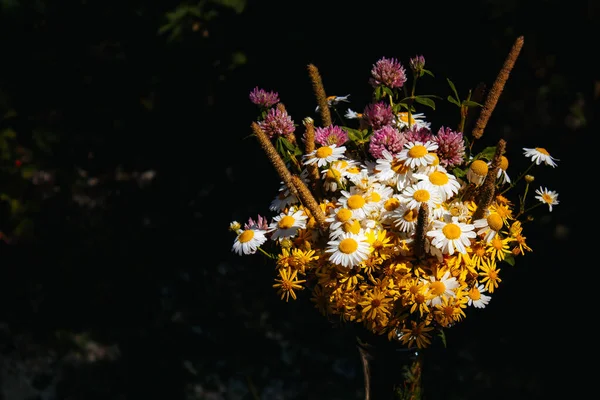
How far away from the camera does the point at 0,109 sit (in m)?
2.83

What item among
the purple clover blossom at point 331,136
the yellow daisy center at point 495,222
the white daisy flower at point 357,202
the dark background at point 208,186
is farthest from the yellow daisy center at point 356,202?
the dark background at point 208,186

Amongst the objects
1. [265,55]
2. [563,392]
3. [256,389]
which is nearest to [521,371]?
[563,392]

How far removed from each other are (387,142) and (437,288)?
254 millimetres

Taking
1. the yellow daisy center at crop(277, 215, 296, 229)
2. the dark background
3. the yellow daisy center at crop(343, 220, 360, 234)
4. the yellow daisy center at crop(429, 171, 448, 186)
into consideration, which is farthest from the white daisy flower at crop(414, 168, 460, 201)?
the dark background

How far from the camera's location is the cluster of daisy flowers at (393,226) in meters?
1.06

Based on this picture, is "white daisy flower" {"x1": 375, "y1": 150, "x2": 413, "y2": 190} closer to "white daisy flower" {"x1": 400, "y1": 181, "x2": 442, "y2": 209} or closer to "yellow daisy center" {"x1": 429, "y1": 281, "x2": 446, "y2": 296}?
"white daisy flower" {"x1": 400, "y1": 181, "x2": 442, "y2": 209}

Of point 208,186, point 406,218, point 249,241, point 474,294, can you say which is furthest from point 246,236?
point 208,186

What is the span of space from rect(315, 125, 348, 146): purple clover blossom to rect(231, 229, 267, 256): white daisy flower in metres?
0.19

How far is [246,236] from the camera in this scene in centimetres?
118

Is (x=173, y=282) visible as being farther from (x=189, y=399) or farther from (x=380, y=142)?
(x=380, y=142)

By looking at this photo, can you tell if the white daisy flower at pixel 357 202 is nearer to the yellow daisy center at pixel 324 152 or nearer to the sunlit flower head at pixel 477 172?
the yellow daisy center at pixel 324 152

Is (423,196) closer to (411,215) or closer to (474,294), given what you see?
(411,215)

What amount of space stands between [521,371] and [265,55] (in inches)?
59.3

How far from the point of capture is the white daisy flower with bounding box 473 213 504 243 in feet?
3.50
